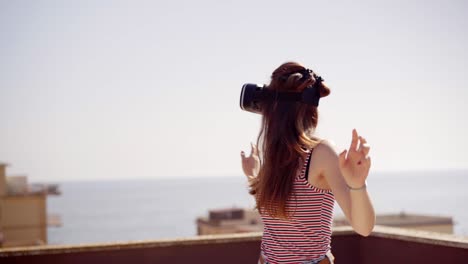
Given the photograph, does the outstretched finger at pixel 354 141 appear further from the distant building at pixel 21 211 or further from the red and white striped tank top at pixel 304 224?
the distant building at pixel 21 211

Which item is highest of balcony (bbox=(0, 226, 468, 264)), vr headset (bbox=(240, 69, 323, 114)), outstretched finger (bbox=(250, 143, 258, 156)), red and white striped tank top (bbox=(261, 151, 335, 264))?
vr headset (bbox=(240, 69, 323, 114))

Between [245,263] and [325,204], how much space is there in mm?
2608

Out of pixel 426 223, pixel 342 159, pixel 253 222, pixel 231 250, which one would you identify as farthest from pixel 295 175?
pixel 253 222

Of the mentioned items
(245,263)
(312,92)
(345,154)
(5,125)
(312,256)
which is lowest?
(245,263)

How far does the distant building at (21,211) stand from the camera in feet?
78.6

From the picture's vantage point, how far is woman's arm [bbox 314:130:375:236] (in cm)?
146

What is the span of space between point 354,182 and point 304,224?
0.28 metres

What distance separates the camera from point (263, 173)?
1.73 m

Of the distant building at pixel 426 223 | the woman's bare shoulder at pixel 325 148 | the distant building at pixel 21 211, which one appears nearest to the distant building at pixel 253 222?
the distant building at pixel 426 223

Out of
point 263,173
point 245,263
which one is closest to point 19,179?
point 245,263

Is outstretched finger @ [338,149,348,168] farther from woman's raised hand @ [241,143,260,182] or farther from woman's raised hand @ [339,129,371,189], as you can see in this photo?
woman's raised hand @ [241,143,260,182]

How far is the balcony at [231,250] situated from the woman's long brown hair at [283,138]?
2.19 metres

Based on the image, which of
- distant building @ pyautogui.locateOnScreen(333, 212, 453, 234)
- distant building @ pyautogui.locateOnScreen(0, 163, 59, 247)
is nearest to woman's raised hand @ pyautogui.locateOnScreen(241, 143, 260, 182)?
distant building @ pyautogui.locateOnScreen(333, 212, 453, 234)

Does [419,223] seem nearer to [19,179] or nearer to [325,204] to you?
[19,179]
